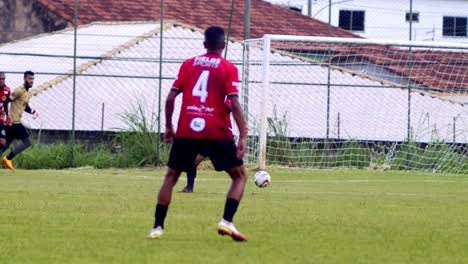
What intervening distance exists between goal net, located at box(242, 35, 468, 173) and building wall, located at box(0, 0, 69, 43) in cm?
1017

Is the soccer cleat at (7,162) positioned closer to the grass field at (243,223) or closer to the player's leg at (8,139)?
the player's leg at (8,139)

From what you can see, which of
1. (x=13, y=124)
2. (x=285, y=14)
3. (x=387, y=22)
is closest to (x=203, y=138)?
(x=13, y=124)

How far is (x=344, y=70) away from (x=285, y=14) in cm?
1540

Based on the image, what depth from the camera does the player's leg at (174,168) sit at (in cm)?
1039

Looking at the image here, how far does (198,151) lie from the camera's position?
34.3ft

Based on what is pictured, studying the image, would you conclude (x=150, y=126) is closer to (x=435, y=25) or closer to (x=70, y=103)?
(x=70, y=103)

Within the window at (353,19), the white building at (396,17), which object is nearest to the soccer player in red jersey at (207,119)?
the white building at (396,17)

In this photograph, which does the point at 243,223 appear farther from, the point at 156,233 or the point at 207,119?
the point at 207,119

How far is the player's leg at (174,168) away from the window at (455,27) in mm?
46556

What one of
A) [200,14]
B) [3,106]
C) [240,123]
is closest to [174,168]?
[240,123]

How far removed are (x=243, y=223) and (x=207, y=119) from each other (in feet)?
7.25

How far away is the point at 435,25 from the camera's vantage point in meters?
59.3

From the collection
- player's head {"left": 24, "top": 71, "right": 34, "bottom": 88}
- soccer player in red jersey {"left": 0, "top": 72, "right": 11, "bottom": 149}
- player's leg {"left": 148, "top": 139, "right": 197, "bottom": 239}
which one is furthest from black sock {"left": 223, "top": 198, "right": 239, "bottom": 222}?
soccer player in red jersey {"left": 0, "top": 72, "right": 11, "bottom": 149}

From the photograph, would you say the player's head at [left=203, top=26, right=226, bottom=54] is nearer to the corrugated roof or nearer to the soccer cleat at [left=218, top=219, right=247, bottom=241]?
the soccer cleat at [left=218, top=219, right=247, bottom=241]
